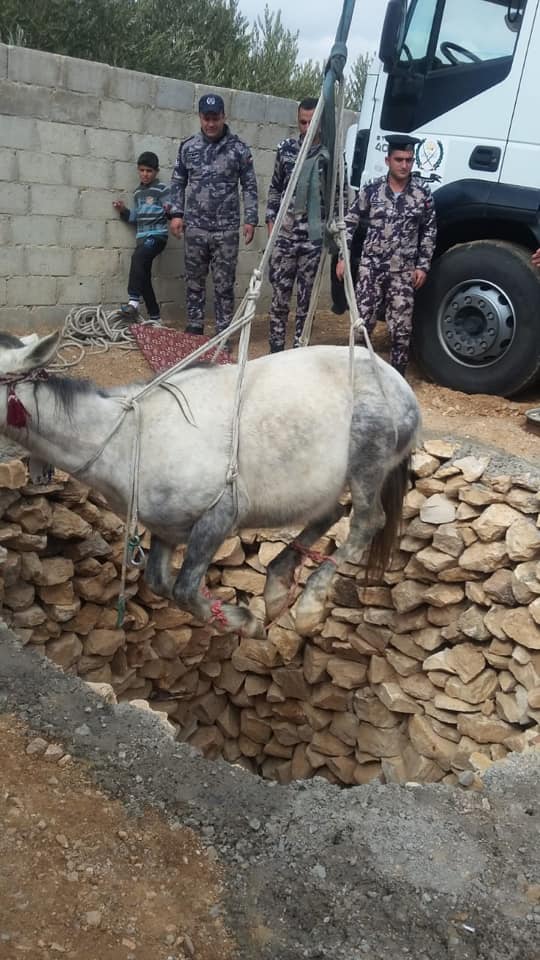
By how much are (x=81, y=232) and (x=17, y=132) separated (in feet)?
3.21

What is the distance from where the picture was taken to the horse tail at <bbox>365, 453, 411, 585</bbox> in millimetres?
3283

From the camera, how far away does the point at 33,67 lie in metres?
7.07

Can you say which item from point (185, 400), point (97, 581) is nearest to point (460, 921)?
point (185, 400)

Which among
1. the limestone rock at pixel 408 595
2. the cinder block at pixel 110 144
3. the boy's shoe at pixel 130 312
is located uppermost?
the cinder block at pixel 110 144

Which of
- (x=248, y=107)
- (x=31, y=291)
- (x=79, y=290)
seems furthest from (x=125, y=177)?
(x=248, y=107)

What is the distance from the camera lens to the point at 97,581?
5738mm

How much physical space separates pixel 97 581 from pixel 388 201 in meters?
3.30

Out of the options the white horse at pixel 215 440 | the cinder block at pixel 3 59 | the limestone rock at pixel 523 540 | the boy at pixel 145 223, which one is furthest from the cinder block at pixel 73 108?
the white horse at pixel 215 440

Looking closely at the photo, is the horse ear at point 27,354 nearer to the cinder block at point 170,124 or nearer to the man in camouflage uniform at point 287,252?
the man in camouflage uniform at point 287,252

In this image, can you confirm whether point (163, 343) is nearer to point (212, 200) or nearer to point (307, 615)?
point (212, 200)

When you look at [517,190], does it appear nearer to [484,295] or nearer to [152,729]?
[484,295]

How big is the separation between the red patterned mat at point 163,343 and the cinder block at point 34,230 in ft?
3.48

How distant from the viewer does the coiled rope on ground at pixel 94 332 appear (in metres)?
7.28

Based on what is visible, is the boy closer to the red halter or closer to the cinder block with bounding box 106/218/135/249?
the cinder block with bounding box 106/218/135/249
